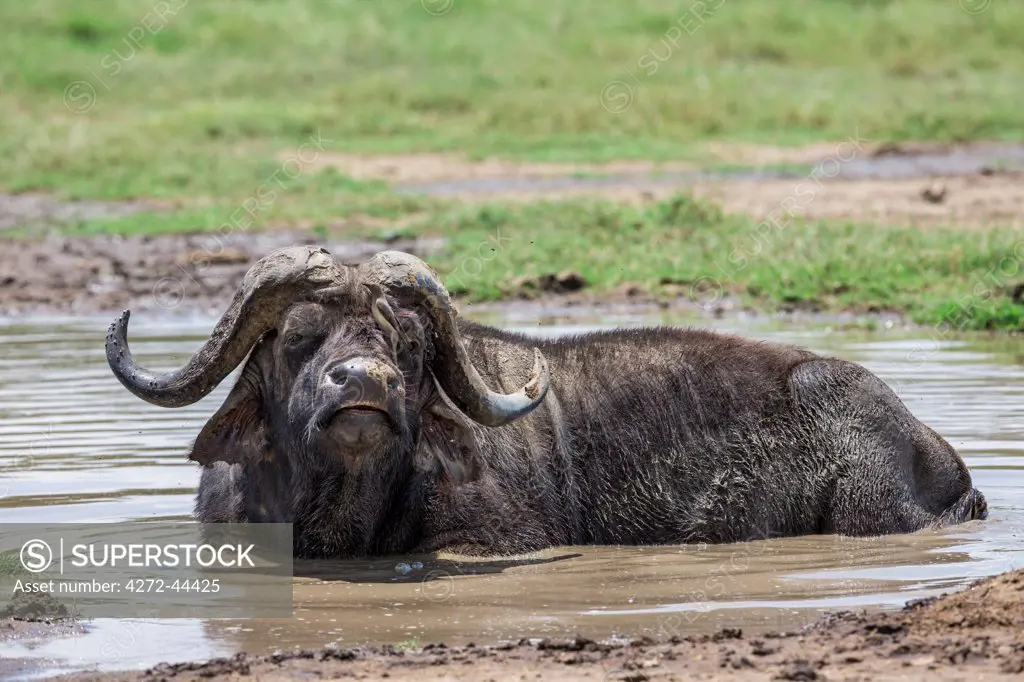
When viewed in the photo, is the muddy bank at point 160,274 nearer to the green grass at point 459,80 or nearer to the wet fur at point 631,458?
the green grass at point 459,80

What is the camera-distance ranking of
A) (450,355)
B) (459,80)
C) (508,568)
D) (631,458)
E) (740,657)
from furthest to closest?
(459,80), (631,458), (450,355), (508,568), (740,657)

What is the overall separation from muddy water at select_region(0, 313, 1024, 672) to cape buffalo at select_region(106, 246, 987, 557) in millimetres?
201

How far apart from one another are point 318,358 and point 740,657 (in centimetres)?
250

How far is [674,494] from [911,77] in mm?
27002

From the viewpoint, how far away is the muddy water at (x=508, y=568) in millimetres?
6648

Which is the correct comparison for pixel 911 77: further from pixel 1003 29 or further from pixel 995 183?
pixel 995 183

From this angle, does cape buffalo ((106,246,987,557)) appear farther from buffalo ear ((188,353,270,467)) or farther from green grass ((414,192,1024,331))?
green grass ((414,192,1024,331))

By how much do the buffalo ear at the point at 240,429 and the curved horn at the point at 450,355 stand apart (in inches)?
29.4

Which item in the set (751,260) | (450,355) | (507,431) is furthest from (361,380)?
(751,260)

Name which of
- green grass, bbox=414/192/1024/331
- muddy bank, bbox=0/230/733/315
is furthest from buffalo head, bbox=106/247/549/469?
muddy bank, bbox=0/230/733/315

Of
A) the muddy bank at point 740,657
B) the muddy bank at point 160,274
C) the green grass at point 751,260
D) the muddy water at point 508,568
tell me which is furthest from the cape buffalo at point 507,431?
the muddy bank at point 160,274

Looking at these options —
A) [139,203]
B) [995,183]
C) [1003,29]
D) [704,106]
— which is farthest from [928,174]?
[1003,29]

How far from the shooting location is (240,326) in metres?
7.86

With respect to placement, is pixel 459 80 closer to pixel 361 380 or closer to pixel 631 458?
pixel 631 458
